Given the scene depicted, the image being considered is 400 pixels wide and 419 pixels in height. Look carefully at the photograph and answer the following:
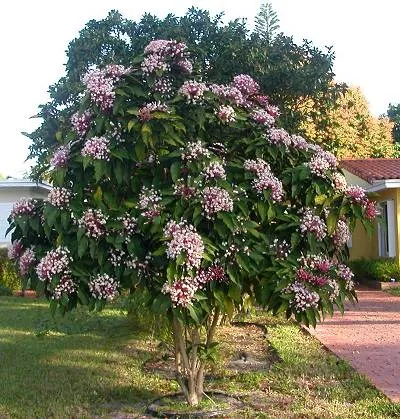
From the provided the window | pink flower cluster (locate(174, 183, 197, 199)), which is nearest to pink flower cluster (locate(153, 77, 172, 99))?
pink flower cluster (locate(174, 183, 197, 199))

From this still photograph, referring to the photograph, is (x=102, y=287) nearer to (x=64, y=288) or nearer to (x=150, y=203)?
(x=64, y=288)

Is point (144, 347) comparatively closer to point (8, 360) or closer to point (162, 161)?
point (8, 360)

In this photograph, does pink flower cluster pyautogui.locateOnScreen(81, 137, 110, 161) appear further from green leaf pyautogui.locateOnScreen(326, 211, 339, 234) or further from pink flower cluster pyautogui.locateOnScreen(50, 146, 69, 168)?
green leaf pyautogui.locateOnScreen(326, 211, 339, 234)

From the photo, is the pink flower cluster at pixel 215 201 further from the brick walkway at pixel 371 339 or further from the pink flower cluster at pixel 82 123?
the brick walkway at pixel 371 339

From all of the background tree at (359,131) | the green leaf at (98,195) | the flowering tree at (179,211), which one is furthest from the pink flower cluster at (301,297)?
the background tree at (359,131)

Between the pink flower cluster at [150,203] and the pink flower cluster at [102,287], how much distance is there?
55 cm

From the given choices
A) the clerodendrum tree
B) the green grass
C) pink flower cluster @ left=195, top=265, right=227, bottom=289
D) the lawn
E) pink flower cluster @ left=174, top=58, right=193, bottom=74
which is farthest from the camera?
the green grass

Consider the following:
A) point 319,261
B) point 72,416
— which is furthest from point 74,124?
point 72,416

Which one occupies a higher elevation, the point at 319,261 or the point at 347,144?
the point at 347,144

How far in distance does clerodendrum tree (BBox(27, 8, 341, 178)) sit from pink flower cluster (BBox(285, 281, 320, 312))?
5649mm

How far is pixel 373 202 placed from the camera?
17.2 ft

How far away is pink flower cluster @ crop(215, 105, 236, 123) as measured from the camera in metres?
5.38

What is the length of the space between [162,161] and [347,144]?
26.8 metres

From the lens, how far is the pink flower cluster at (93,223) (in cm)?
489
